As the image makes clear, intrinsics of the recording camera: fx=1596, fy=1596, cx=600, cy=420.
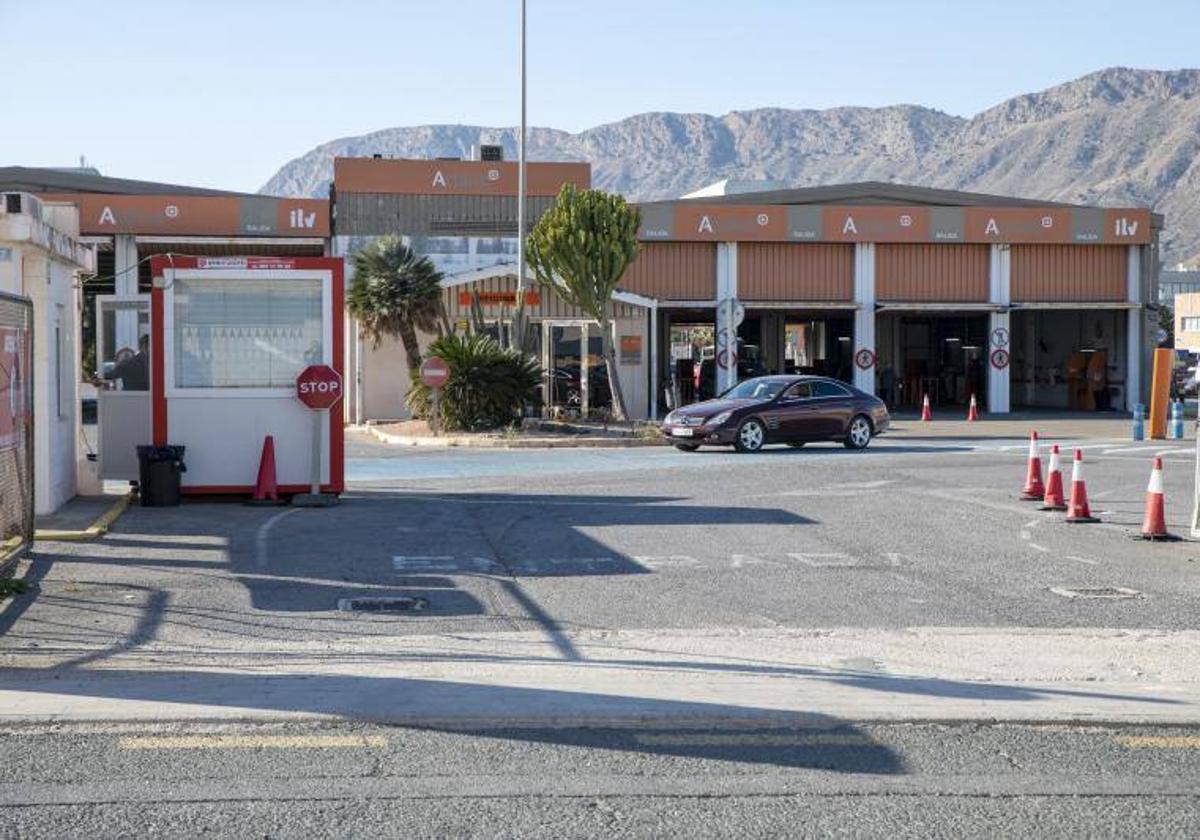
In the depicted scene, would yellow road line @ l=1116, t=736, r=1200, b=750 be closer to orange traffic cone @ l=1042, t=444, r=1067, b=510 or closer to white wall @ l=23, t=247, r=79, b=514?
orange traffic cone @ l=1042, t=444, r=1067, b=510

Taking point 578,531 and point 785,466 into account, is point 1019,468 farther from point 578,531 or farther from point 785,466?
point 578,531

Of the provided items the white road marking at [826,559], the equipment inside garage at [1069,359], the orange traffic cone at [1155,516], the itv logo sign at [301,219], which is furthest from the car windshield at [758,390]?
the equipment inside garage at [1069,359]

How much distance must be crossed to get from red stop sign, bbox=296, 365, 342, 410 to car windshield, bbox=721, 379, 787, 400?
38.8ft

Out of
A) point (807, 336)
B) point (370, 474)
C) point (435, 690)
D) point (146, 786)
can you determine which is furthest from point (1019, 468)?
point (807, 336)

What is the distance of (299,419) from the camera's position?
18.6 meters

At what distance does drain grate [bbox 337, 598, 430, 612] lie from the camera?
11.2m

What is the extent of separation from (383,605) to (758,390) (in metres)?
18.3

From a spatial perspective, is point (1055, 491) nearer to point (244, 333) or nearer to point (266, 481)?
point (266, 481)

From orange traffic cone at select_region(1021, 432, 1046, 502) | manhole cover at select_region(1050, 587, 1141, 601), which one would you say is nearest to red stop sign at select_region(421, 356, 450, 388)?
orange traffic cone at select_region(1021, 432, 1046, 502)

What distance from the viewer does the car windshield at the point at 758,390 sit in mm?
28641

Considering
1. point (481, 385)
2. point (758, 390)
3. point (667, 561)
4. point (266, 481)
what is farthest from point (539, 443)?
point (667, 561)

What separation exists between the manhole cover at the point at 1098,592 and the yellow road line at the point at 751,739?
5030 mm

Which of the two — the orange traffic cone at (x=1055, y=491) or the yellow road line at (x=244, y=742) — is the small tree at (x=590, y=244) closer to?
the orange traffic cone at (x=1055, y=491)

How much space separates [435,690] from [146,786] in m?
2.16
